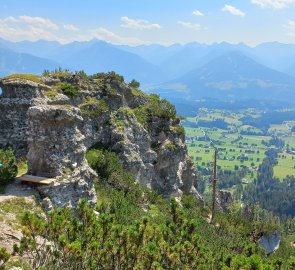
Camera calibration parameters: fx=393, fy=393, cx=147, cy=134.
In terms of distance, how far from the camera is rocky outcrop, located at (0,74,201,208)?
3181cm

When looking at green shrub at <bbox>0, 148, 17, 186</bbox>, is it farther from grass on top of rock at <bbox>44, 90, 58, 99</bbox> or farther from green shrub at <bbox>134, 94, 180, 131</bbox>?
green shrub at <bbox>134, 94, 180, 131</bbox>

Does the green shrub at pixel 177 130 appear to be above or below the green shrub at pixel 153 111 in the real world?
below

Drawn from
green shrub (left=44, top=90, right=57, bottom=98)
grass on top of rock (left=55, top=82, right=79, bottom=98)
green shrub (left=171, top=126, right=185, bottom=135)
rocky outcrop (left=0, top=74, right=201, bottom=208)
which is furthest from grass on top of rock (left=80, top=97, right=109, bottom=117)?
green shrub (left=171, top=126, right=185, bottom=135)

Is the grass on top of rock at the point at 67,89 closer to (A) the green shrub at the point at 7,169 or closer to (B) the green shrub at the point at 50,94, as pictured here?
(B) the green shrub at the point at 50,94

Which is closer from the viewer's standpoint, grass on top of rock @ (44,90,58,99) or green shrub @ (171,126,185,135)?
grass on top of rock @ (44,90,58,99)

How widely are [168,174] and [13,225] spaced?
34821 millimetres

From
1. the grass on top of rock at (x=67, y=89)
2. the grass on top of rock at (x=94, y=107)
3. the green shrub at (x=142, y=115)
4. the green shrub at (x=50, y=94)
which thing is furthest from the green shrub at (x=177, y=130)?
the green shrub at (x=50, y=94)

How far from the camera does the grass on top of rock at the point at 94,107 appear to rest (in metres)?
47.0

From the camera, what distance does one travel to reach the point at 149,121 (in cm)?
5816

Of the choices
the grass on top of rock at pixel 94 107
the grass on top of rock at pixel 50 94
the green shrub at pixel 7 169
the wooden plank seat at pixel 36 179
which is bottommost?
the wooden plank seat at pixel 36 179

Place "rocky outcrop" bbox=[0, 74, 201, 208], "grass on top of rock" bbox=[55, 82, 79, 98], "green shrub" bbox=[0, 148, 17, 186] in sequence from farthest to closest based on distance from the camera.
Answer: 1. "grass on top of rock" bbox=[55, 82, 79, 98]
2. "rocky outcrop" bbox=[0, 74, 201, 208]
3. "green shrub" bbox=[0, 148, 17, 186]

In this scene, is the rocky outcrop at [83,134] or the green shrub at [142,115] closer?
the rocky outcrop at [83,134]

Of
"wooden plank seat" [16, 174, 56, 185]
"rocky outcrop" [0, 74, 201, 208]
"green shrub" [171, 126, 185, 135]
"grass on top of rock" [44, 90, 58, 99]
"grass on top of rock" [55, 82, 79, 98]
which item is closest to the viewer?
"wooden plank seat" [16, 174, 56, 185]

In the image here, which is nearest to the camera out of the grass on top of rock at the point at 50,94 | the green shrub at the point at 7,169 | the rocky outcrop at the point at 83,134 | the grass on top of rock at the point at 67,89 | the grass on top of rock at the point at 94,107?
the green shrub at the point at 7,169
